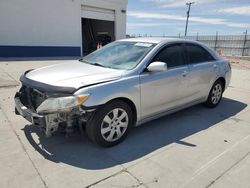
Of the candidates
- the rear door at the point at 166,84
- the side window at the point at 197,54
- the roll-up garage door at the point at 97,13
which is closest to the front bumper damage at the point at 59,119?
the rear door at the point at 166,84

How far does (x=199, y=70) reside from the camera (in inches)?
188

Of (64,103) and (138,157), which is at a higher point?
(64,103)

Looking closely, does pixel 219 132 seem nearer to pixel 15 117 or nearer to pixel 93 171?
pixel 93 171

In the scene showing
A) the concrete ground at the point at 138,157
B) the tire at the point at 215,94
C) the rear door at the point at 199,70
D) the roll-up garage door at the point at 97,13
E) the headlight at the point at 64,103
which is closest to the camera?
the concrete ground at the point at 138,157

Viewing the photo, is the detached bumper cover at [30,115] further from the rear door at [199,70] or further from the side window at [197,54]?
the side window at [197,54]

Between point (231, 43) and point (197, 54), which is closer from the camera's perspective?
point (197, 54)

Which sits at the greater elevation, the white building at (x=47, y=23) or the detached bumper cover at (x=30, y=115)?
the white building at (x=47, y=23)

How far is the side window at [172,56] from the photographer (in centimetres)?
409

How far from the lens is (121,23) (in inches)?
742

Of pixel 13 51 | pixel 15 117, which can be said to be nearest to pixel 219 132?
pixel 15 117

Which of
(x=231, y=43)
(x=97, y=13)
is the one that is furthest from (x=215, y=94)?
(x=231, y=43)

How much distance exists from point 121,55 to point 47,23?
41.3 ft

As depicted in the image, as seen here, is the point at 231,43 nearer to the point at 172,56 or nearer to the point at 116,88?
the point at 172,56

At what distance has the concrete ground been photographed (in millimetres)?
2773
